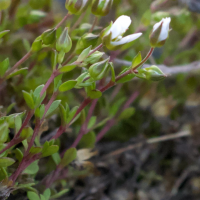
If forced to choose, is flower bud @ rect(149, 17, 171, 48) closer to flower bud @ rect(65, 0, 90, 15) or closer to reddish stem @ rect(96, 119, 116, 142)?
flower bud @ rect(65, 0, 90, 15)

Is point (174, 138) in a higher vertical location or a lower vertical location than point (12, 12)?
lower

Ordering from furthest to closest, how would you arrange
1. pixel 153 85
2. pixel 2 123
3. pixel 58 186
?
pixel 153 85, pixel 58 186, pixel 2 123

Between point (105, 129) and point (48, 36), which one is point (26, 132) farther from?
point (105, 129)

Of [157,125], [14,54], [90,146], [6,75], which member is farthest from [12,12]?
[157,125]

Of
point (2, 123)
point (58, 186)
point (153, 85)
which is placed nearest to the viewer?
point (2, 123)

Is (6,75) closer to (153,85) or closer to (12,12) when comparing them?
(12,12)

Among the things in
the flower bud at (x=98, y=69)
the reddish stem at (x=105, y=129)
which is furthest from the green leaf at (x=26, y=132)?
the reddish stem at (x=105, y=129)
